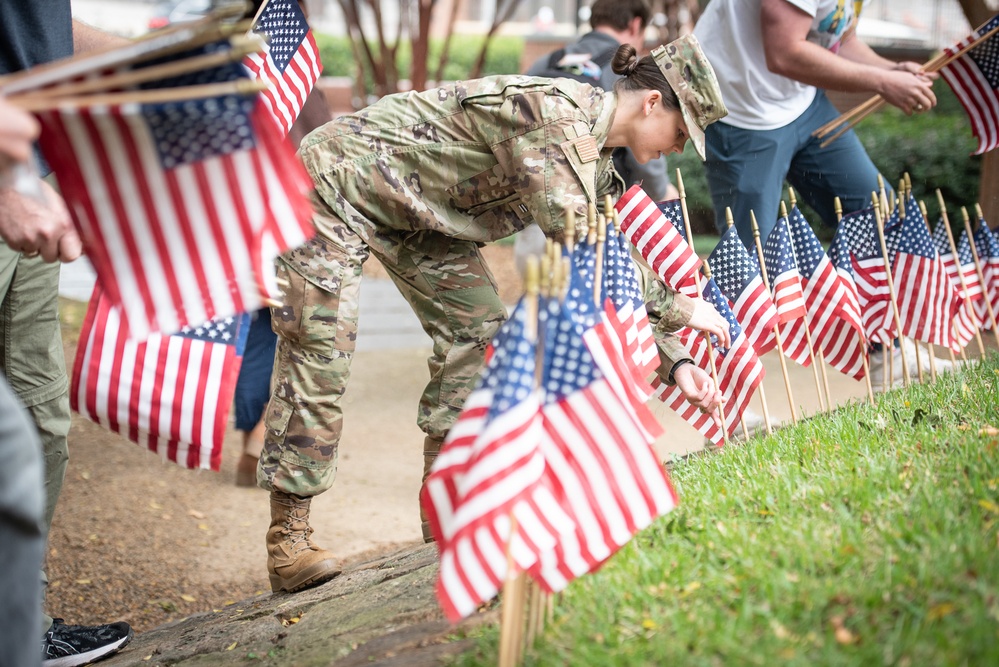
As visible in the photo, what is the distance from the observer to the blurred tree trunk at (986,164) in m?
7.46

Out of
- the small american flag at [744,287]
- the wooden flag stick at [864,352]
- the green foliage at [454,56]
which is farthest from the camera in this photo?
the green foliage at [454,56]

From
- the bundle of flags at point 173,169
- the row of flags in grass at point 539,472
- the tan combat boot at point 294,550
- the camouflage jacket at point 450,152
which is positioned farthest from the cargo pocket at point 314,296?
the row of flags in grass at point 539,472

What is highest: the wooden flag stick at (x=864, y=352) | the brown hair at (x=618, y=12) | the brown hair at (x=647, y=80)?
the brown hair at (x=647, y=80)

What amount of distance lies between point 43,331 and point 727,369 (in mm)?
2727

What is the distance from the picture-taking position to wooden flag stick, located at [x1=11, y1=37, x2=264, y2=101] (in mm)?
2205

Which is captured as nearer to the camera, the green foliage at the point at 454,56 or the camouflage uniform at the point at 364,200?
the camouflage uniform at the point at 364,200

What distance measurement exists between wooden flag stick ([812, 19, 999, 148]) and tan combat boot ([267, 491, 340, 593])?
10.8 feet

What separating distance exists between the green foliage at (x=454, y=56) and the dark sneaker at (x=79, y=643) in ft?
64.5

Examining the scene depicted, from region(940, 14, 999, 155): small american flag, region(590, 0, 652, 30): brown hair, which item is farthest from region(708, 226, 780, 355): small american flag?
region(940, 14, 999, 155): small american flag

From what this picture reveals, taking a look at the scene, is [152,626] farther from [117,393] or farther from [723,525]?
[723,525]

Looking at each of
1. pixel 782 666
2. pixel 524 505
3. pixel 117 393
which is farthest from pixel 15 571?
pixel 782 666

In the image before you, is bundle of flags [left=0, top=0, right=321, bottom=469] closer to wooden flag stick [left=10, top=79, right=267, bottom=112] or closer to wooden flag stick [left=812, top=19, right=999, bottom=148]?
wooden flag stick [left=10, top=79, right=267, bottom=112]

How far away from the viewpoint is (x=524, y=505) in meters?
2.40

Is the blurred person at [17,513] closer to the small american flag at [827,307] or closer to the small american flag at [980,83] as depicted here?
the small american flag at [827,307]
